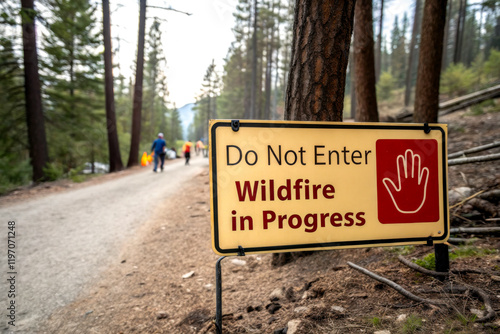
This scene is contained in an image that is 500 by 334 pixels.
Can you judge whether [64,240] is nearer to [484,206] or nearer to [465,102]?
[484,206]

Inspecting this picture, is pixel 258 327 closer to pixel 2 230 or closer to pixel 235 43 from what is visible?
pixel 2 230

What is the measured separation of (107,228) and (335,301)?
14.3 ft

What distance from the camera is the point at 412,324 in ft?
4.87

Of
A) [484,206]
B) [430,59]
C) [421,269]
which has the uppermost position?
[430,59]

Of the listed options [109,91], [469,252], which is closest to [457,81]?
[469,252]

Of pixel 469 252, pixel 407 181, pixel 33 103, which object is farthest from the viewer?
pixel 33 103

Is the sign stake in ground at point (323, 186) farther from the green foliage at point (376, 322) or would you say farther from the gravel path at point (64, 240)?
the gravel path at point (64, 240)

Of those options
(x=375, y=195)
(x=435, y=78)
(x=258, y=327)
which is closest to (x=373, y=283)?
(x=375, y=195)

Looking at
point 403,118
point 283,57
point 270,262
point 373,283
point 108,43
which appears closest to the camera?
point 373,283

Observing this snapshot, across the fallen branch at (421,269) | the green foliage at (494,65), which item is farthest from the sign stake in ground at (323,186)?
the green foliage at (494,65)

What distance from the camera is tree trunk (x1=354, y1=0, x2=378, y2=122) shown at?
5.60 m

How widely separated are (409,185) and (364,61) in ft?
15.8

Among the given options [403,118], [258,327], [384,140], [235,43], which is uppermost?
[235,43]

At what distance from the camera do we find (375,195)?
1.88 meters
